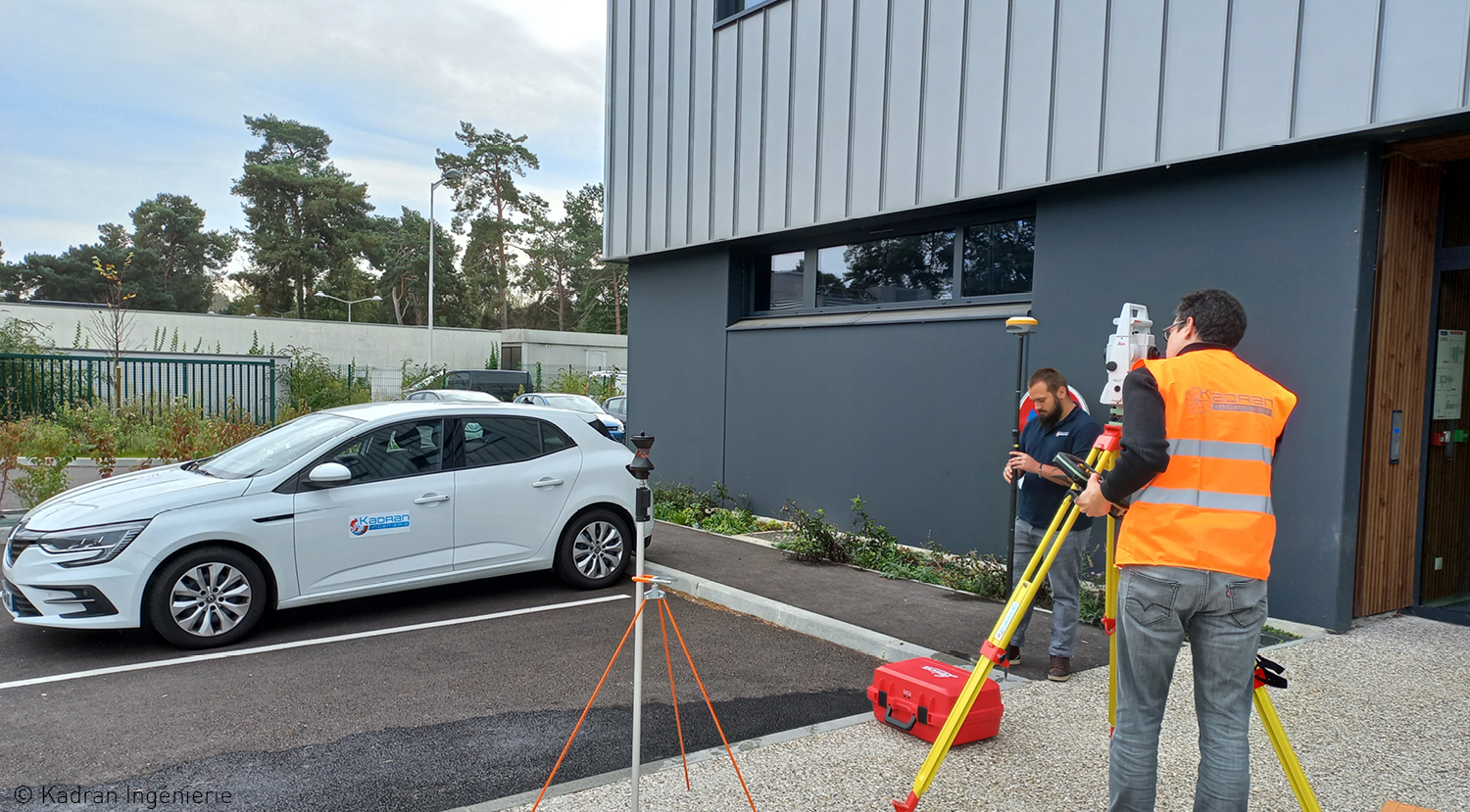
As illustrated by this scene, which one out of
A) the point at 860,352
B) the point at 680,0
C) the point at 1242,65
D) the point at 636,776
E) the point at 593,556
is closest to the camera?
the point at 636,776

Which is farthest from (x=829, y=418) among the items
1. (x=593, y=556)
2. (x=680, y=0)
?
(x=680, y=0)

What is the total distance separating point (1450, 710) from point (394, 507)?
21.7 feet

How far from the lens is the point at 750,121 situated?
10703mm

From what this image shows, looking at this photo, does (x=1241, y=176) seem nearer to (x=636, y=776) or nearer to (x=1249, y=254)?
(x=1249, y=254)

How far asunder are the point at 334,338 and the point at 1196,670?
36090mm

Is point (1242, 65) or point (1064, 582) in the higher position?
point (1242, 65)

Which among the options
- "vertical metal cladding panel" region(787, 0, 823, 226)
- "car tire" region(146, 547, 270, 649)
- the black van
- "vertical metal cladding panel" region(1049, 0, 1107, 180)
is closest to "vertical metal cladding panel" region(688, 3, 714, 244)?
"vertical metal cladding panel" region(787, 0, 823, 226)

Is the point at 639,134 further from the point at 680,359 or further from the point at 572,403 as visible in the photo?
the point at 572,403

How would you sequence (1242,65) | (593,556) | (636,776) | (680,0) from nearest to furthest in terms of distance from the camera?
1. (636,776)
2. (1242,65)
3. (593,556)
4. (680,0)

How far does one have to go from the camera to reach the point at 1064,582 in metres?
5.08

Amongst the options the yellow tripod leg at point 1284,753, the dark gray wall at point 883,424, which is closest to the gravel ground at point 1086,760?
the yellow tripod leg at point 1284,753

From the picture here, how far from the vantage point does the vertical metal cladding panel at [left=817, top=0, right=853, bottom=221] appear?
9.47 metres

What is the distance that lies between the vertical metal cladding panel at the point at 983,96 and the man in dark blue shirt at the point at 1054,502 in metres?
3.37

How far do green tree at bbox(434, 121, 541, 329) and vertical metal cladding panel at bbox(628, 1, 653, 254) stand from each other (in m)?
41.7
